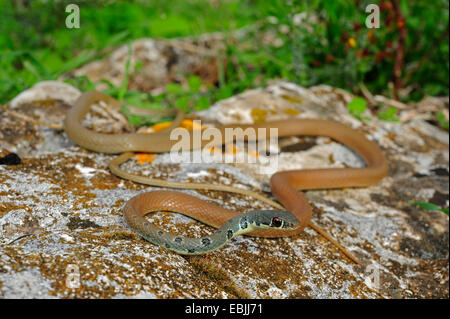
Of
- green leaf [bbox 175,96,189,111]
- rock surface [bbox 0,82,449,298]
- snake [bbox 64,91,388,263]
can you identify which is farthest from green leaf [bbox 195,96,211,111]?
rock surface [bbox 0,82,449,298]

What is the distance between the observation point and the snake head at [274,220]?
325 centimetres

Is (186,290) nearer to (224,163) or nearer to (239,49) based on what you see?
(224,163)

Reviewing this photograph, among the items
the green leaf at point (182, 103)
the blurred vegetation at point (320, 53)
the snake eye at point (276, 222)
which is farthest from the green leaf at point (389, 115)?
the snake eye at point (276, 222)

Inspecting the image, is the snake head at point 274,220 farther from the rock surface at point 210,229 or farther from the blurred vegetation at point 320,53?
the blurred vegetation at point 320,53

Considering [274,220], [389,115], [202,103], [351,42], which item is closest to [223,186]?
[274,220]

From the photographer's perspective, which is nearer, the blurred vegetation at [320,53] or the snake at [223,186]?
the snake at [223,186]

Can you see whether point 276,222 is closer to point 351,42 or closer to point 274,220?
point 274,220

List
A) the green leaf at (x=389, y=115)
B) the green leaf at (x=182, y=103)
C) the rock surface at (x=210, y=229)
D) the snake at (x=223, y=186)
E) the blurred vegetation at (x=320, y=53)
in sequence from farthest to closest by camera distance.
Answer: the green leaf at (x=182, y=103), the blurred vegetation at (x=320, y=53), the green leaf at (x=389, y=115), the snake at (x=223, y=186), the rock surface at (x=210, y=229)

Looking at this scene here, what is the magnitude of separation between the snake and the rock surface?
9 cm

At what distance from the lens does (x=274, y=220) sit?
327cm

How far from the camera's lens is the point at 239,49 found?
7883mm

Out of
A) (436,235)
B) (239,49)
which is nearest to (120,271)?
(436,235)

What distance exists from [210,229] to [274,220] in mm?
577

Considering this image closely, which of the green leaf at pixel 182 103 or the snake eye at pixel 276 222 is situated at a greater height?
the green leaf at pixel 182 103
